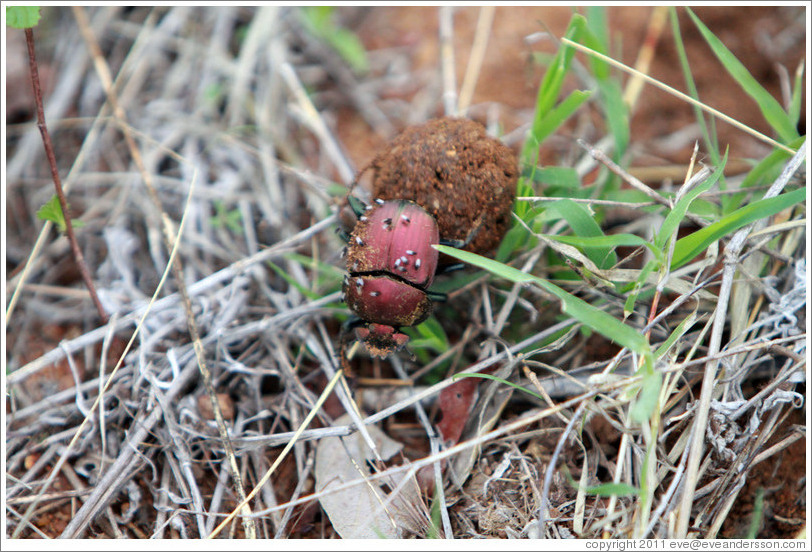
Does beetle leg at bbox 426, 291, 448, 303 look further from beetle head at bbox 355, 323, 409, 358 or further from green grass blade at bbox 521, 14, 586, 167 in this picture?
green grass blade at bbox 521, 14, 586, 167

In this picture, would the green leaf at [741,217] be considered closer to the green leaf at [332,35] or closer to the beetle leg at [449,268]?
the beetle leg at [449,268]

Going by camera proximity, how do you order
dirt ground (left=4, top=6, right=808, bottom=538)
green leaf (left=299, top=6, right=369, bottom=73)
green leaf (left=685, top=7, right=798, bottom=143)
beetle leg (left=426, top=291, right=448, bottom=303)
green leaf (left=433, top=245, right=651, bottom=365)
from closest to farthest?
green leaf (left=433, top=245, right=651, bottom=365)
beetle leg (left=426, top=291, right=448, bottom=303)
green leaf (left=685, top=7, right=798, bottom=143)
dirt ground (left=4, top=6, right=808, bottom=538)
green leaf (left=299, top=6, right=369, bottom=73)

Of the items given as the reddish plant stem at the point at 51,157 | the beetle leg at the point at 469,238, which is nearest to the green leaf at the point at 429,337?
the beetle leg at the point at 469,238

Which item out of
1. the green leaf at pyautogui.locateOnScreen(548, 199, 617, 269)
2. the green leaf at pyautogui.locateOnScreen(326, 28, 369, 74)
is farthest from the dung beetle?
the green leaf at pyautogui.locateOnScreen(326, 28, 369, 74)

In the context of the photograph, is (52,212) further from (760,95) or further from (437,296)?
(760,95)

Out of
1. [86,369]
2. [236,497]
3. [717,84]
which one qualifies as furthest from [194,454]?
[717,84]

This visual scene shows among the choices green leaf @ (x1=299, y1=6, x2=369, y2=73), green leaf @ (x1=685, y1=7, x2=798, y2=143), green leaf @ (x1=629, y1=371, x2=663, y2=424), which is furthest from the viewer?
green leaf @ (x1=299, y1=6, x2=369, y2=73)
